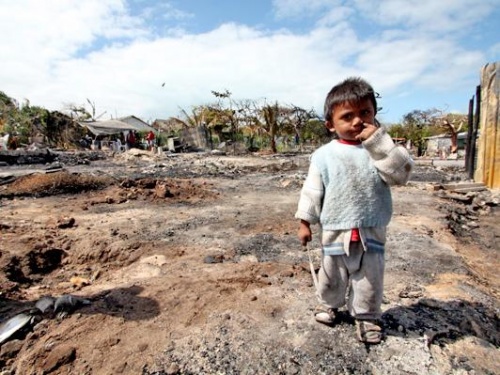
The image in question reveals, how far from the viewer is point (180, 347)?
196 centimetres

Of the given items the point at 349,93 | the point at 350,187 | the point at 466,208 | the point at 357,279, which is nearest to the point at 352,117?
the point at 349,93

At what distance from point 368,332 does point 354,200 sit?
0.71m

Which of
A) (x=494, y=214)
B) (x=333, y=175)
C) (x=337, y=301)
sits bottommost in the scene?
(x=494, y=214)

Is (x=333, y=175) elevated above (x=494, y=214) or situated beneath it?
elevated above

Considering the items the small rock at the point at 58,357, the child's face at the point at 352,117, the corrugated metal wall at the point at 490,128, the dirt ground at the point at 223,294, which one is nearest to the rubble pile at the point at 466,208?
the dirt ground at the point at 223,294

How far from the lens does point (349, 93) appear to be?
1.84 metres

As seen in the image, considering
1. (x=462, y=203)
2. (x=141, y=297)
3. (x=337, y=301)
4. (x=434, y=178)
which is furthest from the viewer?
(x=434, y=178)

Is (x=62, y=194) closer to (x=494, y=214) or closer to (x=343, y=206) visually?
(x=343, y=206)

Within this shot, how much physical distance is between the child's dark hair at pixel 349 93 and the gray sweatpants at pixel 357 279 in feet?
2.44

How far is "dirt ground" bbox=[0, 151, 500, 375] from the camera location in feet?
6.17

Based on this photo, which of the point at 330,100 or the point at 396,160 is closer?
the point at 396,160

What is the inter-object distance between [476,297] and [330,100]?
76.2 inches

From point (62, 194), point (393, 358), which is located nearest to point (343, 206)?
point (393, 358)

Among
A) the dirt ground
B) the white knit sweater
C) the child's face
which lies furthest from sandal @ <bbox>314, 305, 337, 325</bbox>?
the child's face
